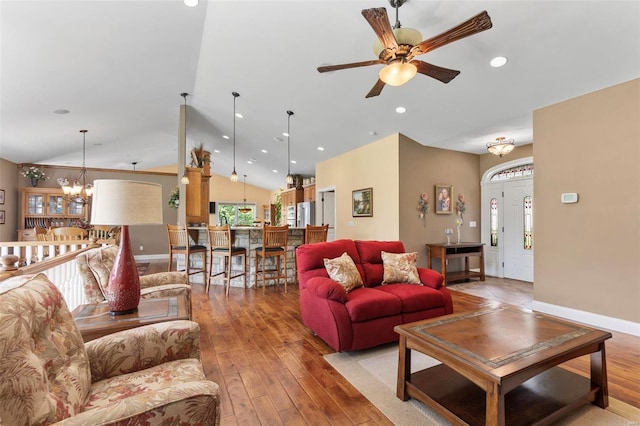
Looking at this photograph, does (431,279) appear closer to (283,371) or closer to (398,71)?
(283,371)

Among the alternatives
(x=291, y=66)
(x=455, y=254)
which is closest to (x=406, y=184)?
(x=455, y=254)

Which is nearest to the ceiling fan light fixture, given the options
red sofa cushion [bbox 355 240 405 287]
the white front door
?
red sofa cushion [bbox 355 240 405 287]

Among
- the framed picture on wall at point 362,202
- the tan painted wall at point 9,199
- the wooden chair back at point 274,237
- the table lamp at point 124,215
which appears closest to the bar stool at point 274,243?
the wooden chair back at point 274,237

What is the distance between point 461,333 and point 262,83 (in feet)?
13.6

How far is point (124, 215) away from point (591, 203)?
468 centimetres

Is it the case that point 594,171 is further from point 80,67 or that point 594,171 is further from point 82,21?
point 80,67

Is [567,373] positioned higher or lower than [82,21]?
lower

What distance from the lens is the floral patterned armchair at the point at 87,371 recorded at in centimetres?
93

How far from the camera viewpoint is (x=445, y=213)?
5910mm

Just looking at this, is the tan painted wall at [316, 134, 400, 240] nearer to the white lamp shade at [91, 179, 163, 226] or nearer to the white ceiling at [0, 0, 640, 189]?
the white ceiling at [0, 0, 640, 189]

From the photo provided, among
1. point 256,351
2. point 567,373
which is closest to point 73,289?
point 256,351

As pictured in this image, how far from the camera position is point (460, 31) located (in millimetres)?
1994

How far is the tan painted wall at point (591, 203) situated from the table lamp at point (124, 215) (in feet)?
14.8

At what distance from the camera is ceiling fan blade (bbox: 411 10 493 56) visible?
1.85 metres
